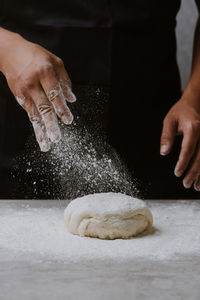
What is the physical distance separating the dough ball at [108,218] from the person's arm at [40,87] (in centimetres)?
27

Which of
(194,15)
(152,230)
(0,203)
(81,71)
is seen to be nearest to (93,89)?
(81,71)

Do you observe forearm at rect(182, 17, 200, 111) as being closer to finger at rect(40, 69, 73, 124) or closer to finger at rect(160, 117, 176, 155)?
finger at rect(160, 117, 176, 155)

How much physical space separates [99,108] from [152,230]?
0.66m

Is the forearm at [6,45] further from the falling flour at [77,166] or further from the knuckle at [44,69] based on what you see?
the falling flour at [77,166]

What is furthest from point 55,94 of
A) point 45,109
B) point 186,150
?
point 186,150

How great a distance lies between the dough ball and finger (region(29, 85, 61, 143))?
249 mm

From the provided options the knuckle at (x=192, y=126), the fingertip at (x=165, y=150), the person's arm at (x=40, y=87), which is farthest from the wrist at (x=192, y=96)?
the person's arm at (x=40, y=87)

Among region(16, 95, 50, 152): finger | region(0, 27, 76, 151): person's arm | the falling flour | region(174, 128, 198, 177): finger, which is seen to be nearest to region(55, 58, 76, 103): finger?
region(0, 27, 76, 151): person's arm

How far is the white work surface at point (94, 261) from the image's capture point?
108 centimetres

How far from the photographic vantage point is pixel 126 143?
210 centimetres

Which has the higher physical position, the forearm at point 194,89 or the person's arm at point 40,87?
the person's arm at point 40,87

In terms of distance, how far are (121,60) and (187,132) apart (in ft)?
1.46

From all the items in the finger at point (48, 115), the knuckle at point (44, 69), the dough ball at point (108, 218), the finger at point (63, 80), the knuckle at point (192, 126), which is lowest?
the dough ball at point (108, 218)

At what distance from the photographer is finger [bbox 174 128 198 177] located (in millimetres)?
1829
